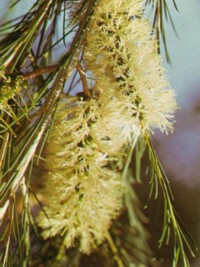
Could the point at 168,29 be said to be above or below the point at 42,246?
above

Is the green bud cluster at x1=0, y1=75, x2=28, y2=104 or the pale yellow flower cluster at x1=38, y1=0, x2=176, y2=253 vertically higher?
the green bud cluster at x1=0, y1=75, x2=28, y2=104

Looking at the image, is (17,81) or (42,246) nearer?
(17,81)

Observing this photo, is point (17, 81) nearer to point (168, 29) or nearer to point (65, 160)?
point (65, 160)

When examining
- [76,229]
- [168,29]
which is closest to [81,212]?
[76,229]
